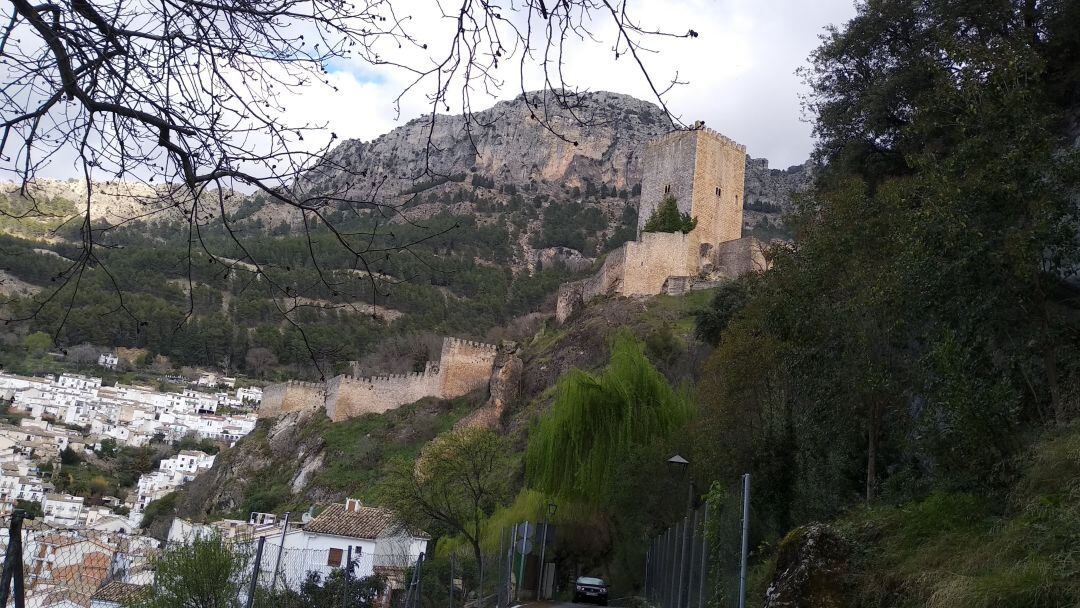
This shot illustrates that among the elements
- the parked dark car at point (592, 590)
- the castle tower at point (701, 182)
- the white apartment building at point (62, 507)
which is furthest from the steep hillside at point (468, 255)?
the parked dark car at point (592, 590)

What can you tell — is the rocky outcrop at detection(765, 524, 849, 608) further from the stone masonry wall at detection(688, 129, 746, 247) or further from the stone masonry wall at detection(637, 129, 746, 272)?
the stone masonry wall at detection(688, 129, 746, 247)

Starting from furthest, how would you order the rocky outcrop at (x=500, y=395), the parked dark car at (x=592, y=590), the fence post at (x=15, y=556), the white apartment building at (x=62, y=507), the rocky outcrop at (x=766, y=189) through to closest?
the rocky outcrop at (x=766, y=189), the white apartment building at (x=62, y=507), the rocky outcrop at (x=500, y=395), the parked dark car at (x=592, y=590), the fence post at (x=15, y=556)

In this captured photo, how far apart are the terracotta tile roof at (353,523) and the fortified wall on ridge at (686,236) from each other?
2180 centimetres

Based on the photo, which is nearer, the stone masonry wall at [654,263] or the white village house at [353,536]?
the white village house at [353,536]

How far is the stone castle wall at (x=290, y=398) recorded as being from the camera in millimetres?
60125

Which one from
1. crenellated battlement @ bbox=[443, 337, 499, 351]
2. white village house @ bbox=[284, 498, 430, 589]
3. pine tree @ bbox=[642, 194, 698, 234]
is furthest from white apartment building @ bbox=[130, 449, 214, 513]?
pine tree @ bbox=[642, 194, 698, 234]

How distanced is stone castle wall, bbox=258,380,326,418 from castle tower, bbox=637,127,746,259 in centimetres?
2399

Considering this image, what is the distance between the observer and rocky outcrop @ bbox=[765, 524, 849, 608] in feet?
24.4

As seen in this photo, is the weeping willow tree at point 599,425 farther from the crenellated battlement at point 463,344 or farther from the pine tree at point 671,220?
the crenellated battlement at point 463,344

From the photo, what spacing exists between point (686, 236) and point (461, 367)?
1420 cm

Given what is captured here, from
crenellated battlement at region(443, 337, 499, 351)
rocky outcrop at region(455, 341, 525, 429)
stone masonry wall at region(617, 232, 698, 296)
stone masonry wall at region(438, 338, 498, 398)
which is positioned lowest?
rocky outcrop at region(455, 341, 525, 429)

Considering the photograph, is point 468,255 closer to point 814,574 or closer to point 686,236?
point 686,236

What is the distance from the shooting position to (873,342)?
13078 mm

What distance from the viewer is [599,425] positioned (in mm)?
21844
